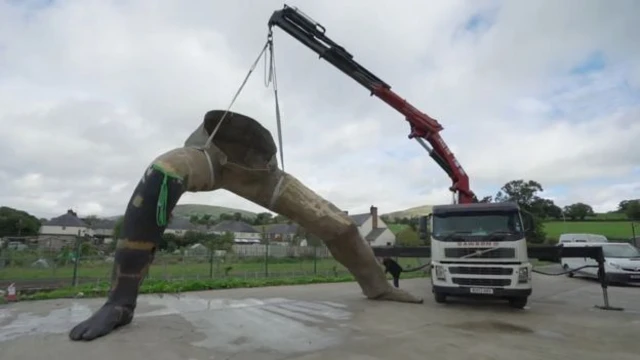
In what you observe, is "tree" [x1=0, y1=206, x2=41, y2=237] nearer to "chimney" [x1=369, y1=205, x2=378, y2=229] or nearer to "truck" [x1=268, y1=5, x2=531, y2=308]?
"chimney" [x1=369, y1=205, x2=378, y2=229]

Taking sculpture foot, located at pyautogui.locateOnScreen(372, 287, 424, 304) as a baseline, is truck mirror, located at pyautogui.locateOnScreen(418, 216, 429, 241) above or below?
above

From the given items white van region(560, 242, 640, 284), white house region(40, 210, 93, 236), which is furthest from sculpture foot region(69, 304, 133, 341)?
white house region(40, 210, 93, 236)

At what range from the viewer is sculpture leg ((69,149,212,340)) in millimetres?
6355

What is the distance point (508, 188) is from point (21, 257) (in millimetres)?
68966

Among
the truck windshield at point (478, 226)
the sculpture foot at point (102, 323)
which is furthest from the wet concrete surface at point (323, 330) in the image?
the truck windshield at point (478, 226)

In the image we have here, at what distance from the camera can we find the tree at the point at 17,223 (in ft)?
227

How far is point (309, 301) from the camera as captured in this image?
35.7 ft

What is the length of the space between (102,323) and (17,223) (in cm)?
8238

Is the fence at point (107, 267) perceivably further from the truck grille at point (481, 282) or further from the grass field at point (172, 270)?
the truck grille at point (481, 282)

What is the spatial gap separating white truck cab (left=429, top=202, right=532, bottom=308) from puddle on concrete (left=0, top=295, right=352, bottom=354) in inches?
108

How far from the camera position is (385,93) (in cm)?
1331

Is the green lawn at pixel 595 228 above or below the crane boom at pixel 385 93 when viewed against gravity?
below

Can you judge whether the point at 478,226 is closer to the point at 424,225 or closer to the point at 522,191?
the point at 424,225

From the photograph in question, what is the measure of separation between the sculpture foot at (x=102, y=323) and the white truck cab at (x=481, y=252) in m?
6.97
